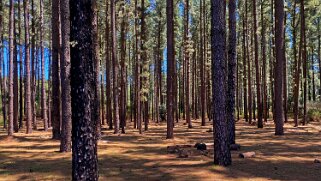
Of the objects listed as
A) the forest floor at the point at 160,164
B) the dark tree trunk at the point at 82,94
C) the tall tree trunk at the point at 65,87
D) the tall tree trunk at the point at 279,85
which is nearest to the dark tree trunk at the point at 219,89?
the forest floor at the point at 160,164

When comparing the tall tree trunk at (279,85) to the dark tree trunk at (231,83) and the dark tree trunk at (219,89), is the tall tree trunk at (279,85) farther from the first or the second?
the dark tree trunk at (219,89)

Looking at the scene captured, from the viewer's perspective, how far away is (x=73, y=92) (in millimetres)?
6957

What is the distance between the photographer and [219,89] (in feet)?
38.7

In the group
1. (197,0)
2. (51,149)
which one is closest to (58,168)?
(51,149)

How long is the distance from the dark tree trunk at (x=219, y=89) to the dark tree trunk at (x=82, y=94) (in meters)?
5.58

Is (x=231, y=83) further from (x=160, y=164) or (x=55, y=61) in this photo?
(x=55, y=61)

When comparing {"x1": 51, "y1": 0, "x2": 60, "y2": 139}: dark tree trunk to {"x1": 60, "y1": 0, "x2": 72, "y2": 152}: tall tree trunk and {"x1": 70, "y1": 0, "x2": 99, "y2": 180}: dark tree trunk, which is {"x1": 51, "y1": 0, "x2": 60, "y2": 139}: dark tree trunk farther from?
{"x1": 70, "y1": 0, "x2": 99, "y2": 180}: dark tree trunk

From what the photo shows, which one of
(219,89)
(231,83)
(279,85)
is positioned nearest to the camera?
(219,89)

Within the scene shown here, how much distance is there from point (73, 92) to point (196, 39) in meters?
42.4

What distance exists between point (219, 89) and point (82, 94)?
591 centimetres

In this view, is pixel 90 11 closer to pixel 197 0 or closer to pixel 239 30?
pixel 197 0

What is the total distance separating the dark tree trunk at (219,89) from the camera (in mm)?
11672

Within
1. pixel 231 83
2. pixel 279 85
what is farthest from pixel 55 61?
pixel 279 85

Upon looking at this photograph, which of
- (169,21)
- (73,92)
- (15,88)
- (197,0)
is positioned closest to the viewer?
(73,92)
